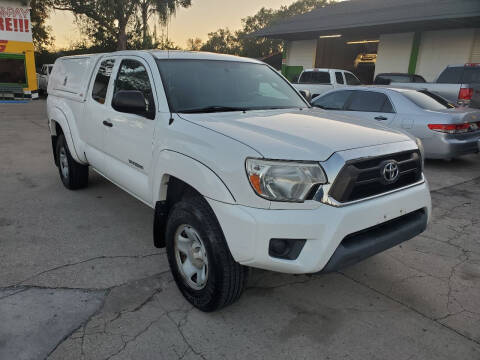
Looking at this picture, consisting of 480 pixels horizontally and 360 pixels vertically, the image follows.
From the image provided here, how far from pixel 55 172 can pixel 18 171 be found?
0.59 metres

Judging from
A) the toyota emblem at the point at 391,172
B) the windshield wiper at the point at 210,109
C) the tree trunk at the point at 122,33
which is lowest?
the toyota emblem at the point at 391,172

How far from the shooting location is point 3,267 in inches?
134

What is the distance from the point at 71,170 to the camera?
210 inches

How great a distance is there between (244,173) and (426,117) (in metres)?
6.15

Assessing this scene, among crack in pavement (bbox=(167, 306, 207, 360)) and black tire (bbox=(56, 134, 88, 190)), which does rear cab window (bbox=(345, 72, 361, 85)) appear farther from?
crack in pavement (bbox=(167, 306, 207, 360))

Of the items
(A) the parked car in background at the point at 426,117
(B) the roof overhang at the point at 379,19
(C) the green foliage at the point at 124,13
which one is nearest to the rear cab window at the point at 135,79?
(A) the parked car in background at the point at 426,117

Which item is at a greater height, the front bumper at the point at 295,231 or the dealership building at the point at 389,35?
the dealership building at the point at 389,35

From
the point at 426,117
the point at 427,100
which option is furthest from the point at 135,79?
the point at 427,100

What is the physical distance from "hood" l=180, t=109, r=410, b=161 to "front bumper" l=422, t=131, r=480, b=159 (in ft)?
15.3

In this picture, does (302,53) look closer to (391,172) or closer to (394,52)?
(394,52)

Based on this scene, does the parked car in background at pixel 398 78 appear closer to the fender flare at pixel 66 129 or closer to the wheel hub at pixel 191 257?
the fender flare at pixel 66 129

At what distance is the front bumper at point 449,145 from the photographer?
720 cm

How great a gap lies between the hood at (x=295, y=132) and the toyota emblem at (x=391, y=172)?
0.17 meters

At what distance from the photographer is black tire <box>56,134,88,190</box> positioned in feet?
17.4
